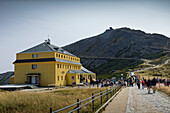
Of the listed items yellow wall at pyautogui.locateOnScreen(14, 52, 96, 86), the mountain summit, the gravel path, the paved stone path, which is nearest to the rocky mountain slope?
the mountain summit

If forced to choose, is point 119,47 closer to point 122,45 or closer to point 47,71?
point 122,45

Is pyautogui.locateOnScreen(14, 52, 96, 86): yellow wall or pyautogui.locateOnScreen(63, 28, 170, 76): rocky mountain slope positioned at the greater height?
pyautogui.locateOnScreen(63, 28, 170, 76): rocky mountain slope

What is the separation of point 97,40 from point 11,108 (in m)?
166

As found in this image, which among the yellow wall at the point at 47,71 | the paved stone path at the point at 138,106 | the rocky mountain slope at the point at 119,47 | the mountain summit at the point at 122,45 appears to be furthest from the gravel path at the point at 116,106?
the mountain summit at the point at 122,45

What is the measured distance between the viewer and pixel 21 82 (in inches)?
1570

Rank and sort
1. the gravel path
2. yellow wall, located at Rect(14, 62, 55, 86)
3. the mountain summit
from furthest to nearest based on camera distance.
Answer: the mountain summit, yellow wall, located at Rect(14, 62, 55, 86), the gravel path

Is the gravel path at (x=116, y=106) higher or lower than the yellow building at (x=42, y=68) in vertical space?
lower

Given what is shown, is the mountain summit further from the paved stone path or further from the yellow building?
the paved stone path

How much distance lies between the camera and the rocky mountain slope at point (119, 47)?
417 ft

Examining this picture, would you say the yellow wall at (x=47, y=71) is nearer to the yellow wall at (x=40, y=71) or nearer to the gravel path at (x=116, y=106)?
the yellow wall at (x=40, y=71)

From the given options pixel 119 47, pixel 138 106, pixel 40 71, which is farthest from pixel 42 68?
pixel 119 47

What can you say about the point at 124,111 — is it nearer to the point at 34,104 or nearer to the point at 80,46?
the point at 34,104

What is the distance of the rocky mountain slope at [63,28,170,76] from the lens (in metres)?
127

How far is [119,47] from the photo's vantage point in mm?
147500
